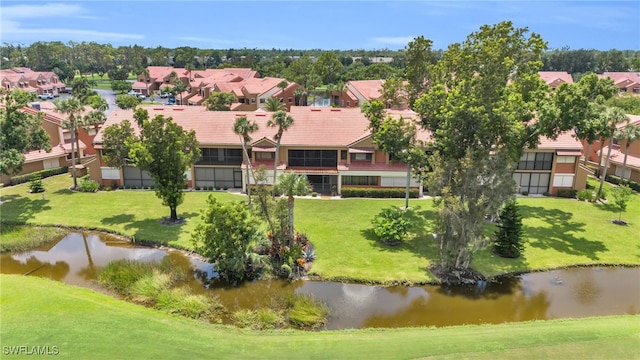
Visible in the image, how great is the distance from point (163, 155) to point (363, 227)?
54.8 feet

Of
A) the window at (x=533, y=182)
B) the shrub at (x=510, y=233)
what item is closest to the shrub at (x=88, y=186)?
the shrub at (x=510, y=233)

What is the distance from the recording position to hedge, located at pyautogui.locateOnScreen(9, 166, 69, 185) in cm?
4531

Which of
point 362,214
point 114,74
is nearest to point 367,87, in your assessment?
point 362,214

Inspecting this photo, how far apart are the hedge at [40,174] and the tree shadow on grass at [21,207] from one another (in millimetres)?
4696

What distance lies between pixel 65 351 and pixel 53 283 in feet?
32.6

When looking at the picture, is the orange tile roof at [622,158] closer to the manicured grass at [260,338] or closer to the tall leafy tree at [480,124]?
the tall leafy tree at [480,124]

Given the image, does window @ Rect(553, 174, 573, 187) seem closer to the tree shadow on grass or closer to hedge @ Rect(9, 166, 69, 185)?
the tree shadow on grass

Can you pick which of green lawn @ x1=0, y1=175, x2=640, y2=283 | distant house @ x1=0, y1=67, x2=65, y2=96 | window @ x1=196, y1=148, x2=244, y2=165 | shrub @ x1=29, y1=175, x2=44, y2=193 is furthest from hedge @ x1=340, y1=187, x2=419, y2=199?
distant house @ x1=0, y1=67, x2=65, y2=96

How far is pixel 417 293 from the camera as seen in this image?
2594 centimetres

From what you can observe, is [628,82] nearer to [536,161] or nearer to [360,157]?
[536,161]

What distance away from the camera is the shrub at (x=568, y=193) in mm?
42844

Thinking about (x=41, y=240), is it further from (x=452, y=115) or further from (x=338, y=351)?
(x=452, y=115)

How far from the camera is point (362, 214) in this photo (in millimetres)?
37688

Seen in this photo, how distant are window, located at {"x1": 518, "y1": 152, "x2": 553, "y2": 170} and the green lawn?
130 inches
